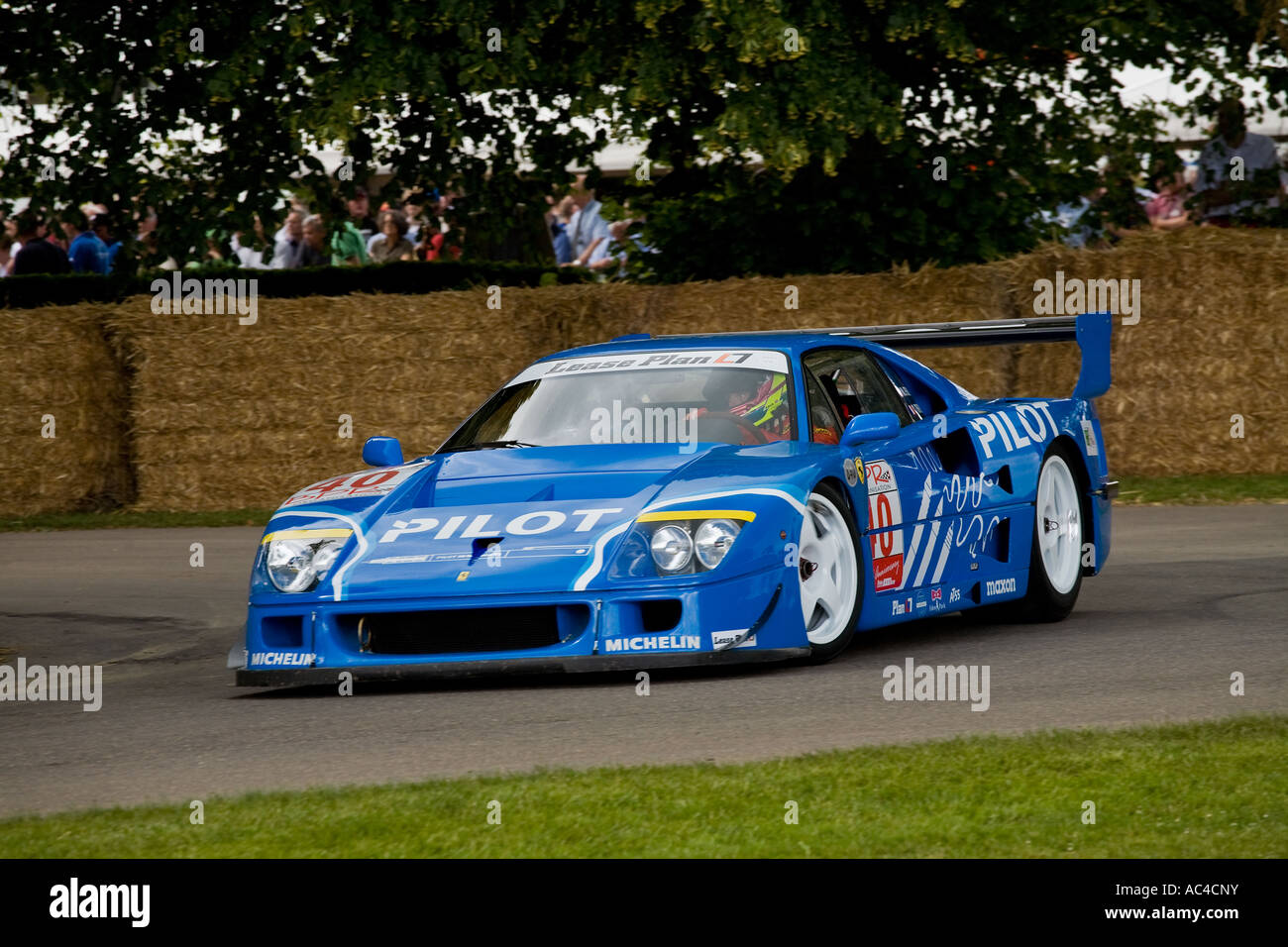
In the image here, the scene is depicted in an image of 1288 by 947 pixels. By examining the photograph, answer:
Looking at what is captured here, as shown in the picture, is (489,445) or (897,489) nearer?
(897,489)

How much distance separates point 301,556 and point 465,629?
708 millimetres

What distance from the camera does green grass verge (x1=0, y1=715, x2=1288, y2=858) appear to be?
442 cm

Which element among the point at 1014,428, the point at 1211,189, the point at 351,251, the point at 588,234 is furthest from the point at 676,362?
the point at 588,234

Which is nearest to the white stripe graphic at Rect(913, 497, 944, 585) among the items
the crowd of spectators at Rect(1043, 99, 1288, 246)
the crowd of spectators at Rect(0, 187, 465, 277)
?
the crowd of spectators at Rect(0, 187, 465, 277)

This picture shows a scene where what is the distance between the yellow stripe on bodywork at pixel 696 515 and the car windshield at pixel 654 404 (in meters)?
0.90

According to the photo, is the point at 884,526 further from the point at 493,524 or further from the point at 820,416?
the point at 493,524

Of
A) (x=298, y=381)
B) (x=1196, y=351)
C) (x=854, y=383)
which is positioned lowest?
(x=854, y=383)

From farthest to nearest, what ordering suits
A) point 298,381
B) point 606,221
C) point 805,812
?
point 606,221
point 298,381
point 805,812

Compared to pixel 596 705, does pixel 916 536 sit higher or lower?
higher

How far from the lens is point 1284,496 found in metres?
14.1

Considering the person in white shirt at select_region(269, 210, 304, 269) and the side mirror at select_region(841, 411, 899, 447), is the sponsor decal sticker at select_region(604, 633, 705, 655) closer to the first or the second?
the side mirror at select_region(841, 411, 899, 447)

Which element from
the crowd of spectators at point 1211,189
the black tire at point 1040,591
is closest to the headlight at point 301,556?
the black tire at point 1040,591

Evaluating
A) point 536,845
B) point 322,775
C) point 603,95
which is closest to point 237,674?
point 322,775

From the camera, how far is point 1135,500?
1460cm
